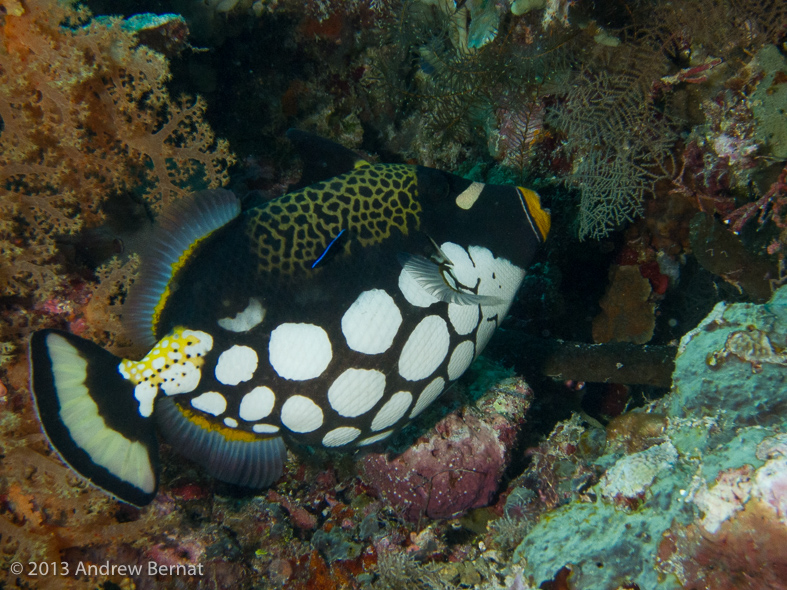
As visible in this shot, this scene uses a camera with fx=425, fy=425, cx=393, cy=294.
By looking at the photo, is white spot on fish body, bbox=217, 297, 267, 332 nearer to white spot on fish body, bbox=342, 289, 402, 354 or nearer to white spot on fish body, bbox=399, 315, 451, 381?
white spot on fish body, bbox=342, 289, 402, 354

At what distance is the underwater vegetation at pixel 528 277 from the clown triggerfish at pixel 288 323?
1.26 feet

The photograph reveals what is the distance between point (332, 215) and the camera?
2.04 metres

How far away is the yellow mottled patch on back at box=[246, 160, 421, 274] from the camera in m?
1.97

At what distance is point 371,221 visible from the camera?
209 centimetres

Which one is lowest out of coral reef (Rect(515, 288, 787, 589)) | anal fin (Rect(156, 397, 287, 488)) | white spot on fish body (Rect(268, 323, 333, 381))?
coral reef (Rect(515, 288, 787, 589))

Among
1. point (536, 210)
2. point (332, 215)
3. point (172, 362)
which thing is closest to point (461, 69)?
point (536, 210)

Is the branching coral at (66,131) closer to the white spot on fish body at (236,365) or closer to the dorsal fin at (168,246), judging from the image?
the dorsal fin at (168,246)

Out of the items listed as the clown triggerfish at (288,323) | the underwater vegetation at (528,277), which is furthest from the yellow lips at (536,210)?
the underwater vegetation at (528,277)

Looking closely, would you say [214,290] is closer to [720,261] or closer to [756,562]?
[756,562]

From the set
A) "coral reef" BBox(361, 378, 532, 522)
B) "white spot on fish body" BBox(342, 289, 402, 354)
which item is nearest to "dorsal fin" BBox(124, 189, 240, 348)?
"white spot on fish body" BBox(342, 289, 402, 354)

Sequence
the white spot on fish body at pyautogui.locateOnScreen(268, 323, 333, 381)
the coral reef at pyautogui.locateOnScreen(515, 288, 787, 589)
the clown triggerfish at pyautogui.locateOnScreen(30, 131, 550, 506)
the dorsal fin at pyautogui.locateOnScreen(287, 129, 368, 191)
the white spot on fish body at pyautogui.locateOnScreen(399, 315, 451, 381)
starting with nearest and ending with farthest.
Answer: the coral reef at pyautogui.locateOnScreen(515, 288, 787, 589) → the clown triggerfish at pyautogui.locateOnScreen(30, 131, 550, 506) → the white spot on fish body at pyautogui.locateOnScreen(268, 323, 333, 381) → the white spot on fish body at pyautogui.locateOnScreen(399, 315, 451, 381) → the dorsal fin at pyautogui.locateOnScreen(287, 129, 368, 191)

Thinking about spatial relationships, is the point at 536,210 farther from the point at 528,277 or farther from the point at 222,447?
the point at 222,447

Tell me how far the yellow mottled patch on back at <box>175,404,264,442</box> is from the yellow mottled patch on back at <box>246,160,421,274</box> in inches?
32.8

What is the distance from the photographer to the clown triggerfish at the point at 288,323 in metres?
1.88
